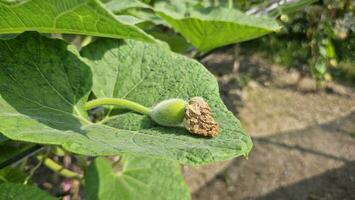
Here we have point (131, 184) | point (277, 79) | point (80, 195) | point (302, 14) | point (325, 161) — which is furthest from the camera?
point (277, 79)

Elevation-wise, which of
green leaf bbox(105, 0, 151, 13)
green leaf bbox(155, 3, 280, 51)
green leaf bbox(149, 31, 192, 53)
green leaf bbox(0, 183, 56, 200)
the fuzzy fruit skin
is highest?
green leaf bbox(105, 0, 151, 13)

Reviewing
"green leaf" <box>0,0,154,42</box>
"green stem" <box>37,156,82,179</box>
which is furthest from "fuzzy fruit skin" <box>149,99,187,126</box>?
"green stem" <box>37,156,82,179</box>

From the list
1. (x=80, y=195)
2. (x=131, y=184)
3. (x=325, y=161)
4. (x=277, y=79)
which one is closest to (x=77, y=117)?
(x=131, y=184)

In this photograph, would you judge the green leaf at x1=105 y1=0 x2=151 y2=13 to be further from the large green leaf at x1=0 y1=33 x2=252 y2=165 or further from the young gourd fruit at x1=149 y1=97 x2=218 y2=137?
the young gourd fruit at x1=149 y1=97 x2=218 y2=137

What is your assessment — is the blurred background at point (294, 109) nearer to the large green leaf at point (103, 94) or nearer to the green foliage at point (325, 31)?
the green foliage at point (325, 31)

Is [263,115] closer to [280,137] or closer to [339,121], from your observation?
[280,137]

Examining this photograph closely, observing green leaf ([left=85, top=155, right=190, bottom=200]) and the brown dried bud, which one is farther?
green leaf ([left=85, top=155, right=190, bottom=200])

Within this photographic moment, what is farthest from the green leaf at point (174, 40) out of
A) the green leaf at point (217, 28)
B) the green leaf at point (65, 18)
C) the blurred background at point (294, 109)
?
the green leaf at point (65, 18)
